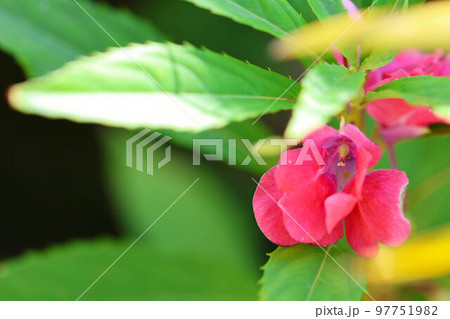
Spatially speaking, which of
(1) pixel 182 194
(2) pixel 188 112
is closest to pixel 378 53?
(2) pixel 188 112

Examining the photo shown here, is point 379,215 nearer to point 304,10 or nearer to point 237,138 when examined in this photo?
point 304,10

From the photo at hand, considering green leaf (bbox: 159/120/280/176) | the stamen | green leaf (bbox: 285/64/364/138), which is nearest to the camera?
green leaf (bbox: 285/64/364/138)

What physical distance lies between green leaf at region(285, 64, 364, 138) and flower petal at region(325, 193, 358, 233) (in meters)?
0.15

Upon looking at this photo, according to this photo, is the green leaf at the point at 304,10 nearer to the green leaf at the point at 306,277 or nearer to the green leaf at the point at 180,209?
the green leaf at the point at 306,277

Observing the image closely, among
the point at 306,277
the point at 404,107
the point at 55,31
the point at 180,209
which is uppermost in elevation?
the point at 55,31

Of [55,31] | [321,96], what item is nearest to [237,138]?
[55,31]

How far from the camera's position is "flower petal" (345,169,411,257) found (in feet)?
2.41

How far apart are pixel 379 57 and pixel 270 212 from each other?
0.28 metres

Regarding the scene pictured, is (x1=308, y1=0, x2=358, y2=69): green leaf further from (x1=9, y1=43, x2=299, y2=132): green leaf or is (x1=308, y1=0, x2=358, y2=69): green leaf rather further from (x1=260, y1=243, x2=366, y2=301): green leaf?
(x1=260, y1=243, x2=366, y2=301): green leaf

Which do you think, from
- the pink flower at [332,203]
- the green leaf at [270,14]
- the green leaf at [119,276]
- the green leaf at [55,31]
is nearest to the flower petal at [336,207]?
the pink flower at [332,203]

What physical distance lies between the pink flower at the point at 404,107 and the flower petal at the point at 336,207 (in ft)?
0.68

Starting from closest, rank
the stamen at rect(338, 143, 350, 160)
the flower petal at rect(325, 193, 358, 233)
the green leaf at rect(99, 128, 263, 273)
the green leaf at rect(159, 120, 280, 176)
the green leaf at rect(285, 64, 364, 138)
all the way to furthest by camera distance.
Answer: the green leaf at rect(285, 64, 364, 138) → the flower petal at rect(325, 193, 358, 233) → the stamen at rect(338, 143, 350, 160) → the green leaf at rect(159, 120, 280, 176) → the green leaf at rect(99, 128, 263, 273)

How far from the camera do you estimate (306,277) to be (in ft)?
2.50

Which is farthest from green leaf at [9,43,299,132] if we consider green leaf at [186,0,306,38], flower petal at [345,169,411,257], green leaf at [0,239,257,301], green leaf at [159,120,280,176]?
green leaf at [0,239,257,301]
